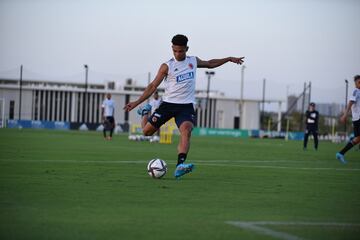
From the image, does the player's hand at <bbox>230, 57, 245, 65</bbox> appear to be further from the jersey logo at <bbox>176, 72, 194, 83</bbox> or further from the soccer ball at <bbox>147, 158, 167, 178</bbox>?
the soccer ball at <bbox>147, 158, 167, 178</bbox>

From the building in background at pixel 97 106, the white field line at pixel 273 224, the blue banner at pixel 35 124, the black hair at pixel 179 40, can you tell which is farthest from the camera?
the building in background at pixel 97 106

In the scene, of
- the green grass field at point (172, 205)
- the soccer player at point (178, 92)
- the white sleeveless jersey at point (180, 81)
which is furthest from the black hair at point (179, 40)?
the green grass field at point (172, 205)

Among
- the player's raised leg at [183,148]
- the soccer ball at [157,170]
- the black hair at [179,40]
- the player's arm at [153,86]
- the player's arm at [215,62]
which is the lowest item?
the soccer ball at [157,170]

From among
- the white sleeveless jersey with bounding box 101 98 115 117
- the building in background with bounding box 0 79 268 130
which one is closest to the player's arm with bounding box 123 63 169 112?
the white sleeveless jersey with bounding box 101 98 115 117

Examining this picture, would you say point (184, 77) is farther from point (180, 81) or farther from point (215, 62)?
point (215, 62)

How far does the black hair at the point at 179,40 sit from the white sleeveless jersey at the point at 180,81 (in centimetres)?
35

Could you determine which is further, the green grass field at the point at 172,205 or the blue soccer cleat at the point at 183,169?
the blue soccer cleat at the point at 183,169

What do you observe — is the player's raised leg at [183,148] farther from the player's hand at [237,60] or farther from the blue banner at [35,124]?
the blue banner at [35,124]

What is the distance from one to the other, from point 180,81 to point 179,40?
69 cm

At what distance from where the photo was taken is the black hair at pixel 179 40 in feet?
36.4

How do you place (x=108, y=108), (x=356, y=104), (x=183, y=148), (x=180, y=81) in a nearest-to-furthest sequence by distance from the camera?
(x=183, y=148) < (x=180, y=81) < (x=356, y=104) < (x=108, y=108)

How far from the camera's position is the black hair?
36.4 ft

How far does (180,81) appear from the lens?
37.2ft

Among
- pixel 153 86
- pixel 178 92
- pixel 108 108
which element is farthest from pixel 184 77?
pixel 108 108
